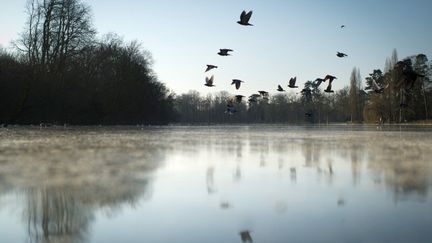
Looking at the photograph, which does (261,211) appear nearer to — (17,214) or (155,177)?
(17,214)

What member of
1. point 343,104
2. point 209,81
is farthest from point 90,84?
point 343,104

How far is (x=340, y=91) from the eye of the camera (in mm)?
122188

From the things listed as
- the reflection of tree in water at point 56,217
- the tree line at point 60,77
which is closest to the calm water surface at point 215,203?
the reflection of tree in water at point 56,217

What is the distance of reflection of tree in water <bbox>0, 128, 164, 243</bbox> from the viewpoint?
4488 millimetres

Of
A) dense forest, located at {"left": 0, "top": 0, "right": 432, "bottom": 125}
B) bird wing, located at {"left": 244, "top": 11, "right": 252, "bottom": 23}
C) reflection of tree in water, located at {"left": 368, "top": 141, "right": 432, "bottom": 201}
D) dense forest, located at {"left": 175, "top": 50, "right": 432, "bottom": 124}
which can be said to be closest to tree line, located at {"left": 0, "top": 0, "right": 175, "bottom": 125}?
dense forest, located at {"left": 0, "top": 0, "right": 432, "bottom": 125}

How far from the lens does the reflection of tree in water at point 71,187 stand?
14.7ft

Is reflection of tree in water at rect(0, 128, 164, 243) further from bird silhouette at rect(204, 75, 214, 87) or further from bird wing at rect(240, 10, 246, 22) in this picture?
bird silhouette at rect(204, 75, 214, 87)

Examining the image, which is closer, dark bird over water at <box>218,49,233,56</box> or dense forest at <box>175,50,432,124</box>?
dark bird over water at <box>218,49,233,56</box>

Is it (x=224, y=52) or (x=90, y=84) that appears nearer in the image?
(x=224, y=52)

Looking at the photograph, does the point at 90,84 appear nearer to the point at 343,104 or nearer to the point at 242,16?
the point at 242,16

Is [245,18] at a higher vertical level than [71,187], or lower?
higher

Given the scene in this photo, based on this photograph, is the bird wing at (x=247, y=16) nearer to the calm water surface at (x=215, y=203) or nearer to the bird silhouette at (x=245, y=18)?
the bird silhouette at (x=245, y=18)

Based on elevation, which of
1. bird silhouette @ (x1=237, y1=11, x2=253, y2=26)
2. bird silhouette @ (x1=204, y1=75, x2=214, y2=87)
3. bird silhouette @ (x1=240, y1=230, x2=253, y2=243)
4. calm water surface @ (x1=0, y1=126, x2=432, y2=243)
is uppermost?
bird silhouette @ (x1=237, y1=11, x2=253, y2=26)

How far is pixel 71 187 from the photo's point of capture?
22.1 feet
